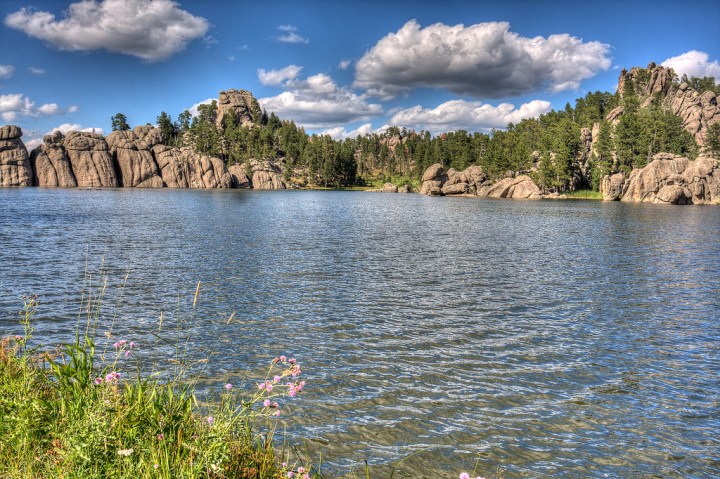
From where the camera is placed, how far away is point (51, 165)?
506ft

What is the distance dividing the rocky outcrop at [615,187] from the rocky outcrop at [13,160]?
176701 mm

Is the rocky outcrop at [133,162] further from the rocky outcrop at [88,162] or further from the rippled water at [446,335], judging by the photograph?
the rippled water at [446,335]

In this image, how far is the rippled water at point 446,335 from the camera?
9.93 m

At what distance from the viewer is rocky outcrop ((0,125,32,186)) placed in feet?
474

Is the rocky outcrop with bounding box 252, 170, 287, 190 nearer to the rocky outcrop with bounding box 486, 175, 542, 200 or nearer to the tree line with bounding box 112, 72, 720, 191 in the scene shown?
the tree line with bounding box 112, 72, 720, 191

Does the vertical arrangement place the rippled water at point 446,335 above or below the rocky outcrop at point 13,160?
below

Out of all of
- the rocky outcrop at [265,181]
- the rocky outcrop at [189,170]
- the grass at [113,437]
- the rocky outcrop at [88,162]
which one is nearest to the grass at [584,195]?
the rocky outcrop at [265,181]

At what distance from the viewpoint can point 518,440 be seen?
394 inches

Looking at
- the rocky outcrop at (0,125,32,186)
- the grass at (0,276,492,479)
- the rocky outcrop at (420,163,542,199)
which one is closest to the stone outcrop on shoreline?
the rocky outcrop at (0,125,32,186)

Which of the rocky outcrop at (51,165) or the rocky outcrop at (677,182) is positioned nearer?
the rocky outcrop at (677,182)

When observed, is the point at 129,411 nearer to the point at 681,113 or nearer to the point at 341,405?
the point at 341,405

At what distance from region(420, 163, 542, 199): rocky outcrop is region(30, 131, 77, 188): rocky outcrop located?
402 feet

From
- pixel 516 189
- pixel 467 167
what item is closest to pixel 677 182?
pixel 516 189

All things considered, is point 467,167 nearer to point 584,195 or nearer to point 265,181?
point 584,195
